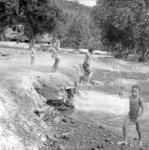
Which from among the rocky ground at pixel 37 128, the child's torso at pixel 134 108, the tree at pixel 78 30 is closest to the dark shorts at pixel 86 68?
the rocky ground at pixel 37 128

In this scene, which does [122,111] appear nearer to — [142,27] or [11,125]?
[11,125]

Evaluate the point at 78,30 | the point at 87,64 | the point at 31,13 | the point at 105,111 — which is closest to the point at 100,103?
the point at 105,111

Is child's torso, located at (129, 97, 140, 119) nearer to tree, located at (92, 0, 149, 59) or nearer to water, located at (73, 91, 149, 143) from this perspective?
water, located at (73, 91, 149, 143)

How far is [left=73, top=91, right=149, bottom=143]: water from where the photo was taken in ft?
35.4

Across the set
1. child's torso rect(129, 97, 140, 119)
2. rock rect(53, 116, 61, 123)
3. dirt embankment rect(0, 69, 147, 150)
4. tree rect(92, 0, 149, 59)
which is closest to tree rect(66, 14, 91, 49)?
tree rect(92, 0, 149, 59)

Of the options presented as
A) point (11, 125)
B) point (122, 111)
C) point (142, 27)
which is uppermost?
point (142, 27)

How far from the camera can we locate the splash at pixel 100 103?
42.3 ft

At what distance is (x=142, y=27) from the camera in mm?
40281

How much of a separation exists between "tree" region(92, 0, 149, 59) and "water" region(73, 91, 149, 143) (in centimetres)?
2446

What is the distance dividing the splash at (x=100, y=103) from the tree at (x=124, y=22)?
964 inches

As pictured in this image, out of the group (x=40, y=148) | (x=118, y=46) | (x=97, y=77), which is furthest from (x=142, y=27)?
(x=40, y=148)

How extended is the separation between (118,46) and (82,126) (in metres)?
38.3

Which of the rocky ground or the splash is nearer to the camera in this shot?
the rocky ground

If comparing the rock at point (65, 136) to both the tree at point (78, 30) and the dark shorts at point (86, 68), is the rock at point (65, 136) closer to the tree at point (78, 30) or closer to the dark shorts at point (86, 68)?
the dark shorts at point (86, 68)
